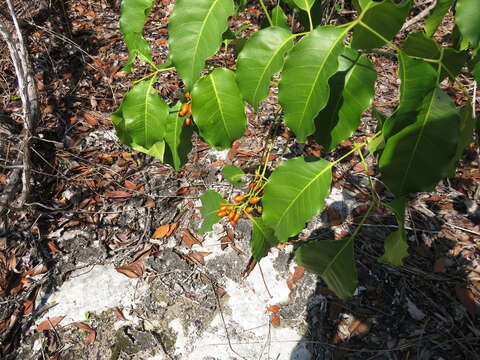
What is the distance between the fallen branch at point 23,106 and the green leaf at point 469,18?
7.34 feet

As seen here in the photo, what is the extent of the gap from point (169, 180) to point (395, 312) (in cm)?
175

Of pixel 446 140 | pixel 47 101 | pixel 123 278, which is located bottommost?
pixel 123 278

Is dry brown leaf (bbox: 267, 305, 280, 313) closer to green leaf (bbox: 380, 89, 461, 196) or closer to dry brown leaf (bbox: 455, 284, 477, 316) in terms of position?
dry brown leaf (bbox: 455, 284, 477, 316)

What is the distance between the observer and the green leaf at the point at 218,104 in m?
0.92

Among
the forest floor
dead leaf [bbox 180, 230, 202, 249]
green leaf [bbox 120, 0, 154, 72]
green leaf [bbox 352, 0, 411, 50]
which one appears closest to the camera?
green leaf [bbox 352, 0, 411, 50]

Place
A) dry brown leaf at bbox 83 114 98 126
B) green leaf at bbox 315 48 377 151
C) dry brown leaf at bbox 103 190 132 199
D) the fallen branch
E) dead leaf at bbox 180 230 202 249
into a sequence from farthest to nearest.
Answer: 1. dry brown leaf at bbox 83 114 98 126
2. dry brown leaf at bbox 103 190 132 199
3. dead leaf at bbox 180 230 202 249
4. the fallen branch
5. green leaf at bbox 315 48 377 151

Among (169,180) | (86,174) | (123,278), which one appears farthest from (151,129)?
(86,174)

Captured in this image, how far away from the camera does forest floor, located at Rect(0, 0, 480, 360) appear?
6.54ft

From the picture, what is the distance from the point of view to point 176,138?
1.16 metres

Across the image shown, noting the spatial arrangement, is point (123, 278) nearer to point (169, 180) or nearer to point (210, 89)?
point (169, 180)

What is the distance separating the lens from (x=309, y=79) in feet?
2.52

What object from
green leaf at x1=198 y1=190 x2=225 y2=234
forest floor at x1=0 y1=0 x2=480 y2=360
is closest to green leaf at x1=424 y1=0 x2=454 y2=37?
green leaf at x1=198 y1=190 x2=225 y2=234

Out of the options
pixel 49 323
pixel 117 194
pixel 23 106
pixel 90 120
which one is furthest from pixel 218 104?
pixel 90 120

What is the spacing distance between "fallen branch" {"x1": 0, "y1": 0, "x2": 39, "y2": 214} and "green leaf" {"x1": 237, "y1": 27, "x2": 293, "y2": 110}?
1.82 metres
